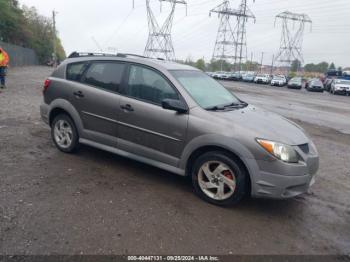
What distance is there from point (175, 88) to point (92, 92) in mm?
1470

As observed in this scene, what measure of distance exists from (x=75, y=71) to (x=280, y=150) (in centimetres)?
362

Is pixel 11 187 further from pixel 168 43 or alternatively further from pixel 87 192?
pixel 168 43

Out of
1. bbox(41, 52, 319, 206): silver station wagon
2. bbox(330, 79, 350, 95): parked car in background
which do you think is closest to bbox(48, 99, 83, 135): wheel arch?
bbox(41, 52, 319, 206): silver station wagon

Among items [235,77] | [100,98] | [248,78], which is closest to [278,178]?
[100,98]

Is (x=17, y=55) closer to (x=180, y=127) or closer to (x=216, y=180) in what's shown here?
(x=180, y=127)

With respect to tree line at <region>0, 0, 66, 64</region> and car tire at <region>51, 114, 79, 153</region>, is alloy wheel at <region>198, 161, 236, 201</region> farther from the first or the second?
tree line at <region>0, 0, 66, 64</region>

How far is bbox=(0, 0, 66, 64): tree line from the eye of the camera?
166 ft

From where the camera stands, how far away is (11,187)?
172 inches

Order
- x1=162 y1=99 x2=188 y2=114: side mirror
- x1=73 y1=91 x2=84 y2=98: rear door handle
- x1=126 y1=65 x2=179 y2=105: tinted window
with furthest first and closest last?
x1=73 y1=91 x2=84 y2=98: rear door handle
x1=126 y1=65 x2=179 y2=105: tinted window
x1=162 y1=99 x2=188 y2=114: side mirror

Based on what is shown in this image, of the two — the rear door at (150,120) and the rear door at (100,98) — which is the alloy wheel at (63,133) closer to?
the rear door at (100,98)

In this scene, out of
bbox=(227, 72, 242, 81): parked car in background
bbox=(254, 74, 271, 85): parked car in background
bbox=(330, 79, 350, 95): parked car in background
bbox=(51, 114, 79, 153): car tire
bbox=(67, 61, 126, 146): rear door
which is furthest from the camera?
bbox=(227, 72, 242, 81): parked car in background

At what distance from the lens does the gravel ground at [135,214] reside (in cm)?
Result: 335

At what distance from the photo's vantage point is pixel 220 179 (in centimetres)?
425

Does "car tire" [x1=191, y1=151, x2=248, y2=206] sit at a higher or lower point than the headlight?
lower
